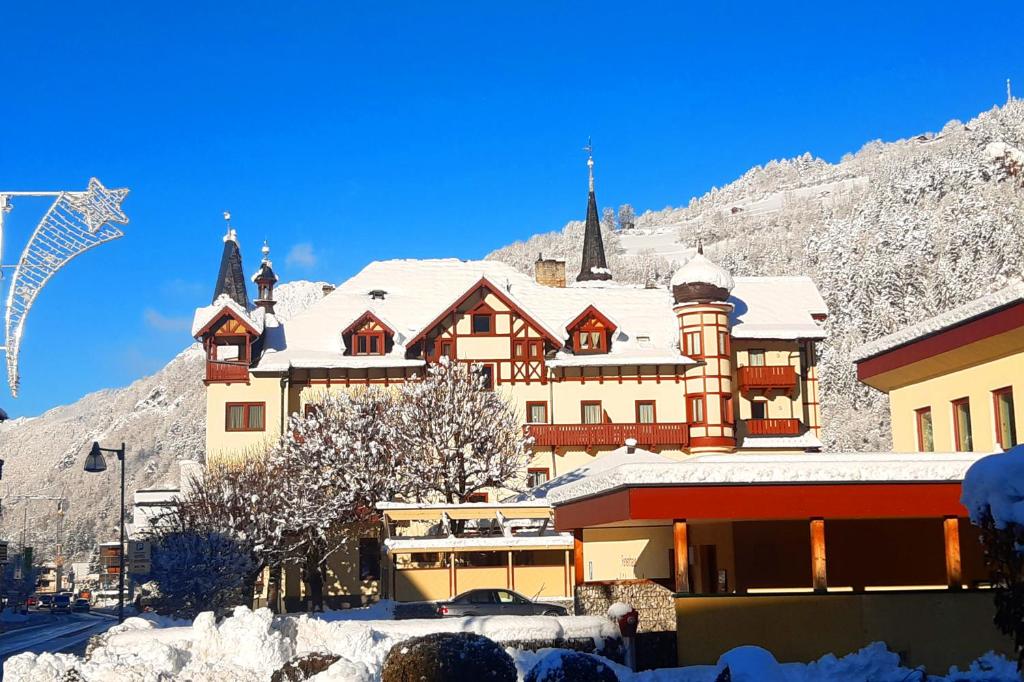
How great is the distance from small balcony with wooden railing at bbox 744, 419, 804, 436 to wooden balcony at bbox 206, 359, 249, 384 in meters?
21.6

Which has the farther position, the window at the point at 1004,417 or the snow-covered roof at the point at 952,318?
the window at the point at 1004,417

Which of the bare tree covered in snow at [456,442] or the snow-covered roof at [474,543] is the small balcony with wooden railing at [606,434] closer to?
the bare tree covered in snow at [456,442]

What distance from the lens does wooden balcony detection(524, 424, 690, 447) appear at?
5206 cm

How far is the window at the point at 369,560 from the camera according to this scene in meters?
49.8

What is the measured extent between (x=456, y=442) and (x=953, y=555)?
78.5 ft

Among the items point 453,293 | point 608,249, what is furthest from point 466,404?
point 608,249

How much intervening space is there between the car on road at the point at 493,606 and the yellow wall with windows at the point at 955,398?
10113 mm

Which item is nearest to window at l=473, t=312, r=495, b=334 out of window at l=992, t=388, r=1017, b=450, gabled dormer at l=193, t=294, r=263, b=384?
gabled dormer at l=193, t=294, r=263, b=384

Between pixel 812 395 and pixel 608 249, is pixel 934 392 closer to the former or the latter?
pixel 812 395

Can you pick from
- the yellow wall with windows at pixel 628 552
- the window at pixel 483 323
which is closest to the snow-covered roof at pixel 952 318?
the yellow wall with windows at pixel 628 552

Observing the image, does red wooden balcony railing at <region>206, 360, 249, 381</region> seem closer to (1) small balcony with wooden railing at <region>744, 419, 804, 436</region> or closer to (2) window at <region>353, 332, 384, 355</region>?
(2) window at <region>353, 332, 384, 355</region>

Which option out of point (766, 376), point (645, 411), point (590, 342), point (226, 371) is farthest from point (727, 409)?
point (226, 371)

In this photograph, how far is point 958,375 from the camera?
29469mm

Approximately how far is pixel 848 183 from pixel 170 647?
174700mm
